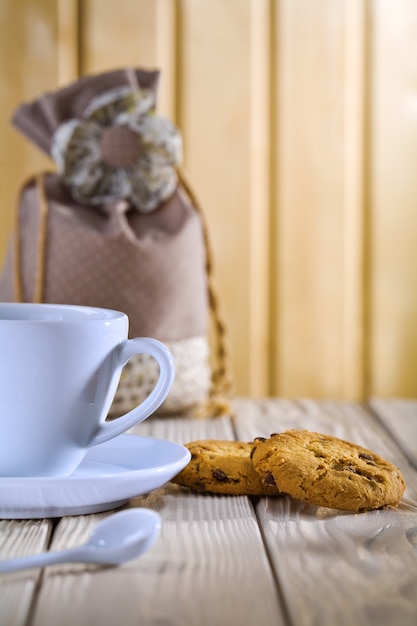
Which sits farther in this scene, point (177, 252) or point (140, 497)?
point (177, 252)

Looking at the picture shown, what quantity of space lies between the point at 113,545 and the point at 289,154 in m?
1.09

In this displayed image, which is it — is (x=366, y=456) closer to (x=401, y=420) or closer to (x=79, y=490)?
(x=79, y=490)

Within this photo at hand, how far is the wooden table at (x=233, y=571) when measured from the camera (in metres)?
0.40

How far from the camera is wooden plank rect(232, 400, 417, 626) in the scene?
1.33 ft

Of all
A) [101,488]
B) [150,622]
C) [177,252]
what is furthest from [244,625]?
[177,252]

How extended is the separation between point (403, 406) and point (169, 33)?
29.6 inches

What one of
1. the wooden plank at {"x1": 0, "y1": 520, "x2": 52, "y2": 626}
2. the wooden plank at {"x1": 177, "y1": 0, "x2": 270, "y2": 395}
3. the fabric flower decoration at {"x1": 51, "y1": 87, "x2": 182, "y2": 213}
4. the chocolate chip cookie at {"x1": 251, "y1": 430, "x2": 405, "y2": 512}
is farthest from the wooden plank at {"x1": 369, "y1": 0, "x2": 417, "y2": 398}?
the wooden plank at {"x1": 0, "y1": 520, "x2": 52, "y2": 626}

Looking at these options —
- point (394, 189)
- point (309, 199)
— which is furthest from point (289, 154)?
point (394, 189)

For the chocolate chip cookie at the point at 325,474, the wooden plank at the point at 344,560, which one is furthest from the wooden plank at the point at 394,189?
the chocolate chip cookie at the point at 325,474

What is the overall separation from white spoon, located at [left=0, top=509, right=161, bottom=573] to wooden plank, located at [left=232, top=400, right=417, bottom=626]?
0.25ft

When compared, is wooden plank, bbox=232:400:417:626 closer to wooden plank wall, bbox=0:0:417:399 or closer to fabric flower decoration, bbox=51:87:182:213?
fabric flower decoration, bbox=51:87:182:213

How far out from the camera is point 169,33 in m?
1.43

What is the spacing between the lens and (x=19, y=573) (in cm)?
44

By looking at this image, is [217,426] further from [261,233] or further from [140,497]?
[261,233]
